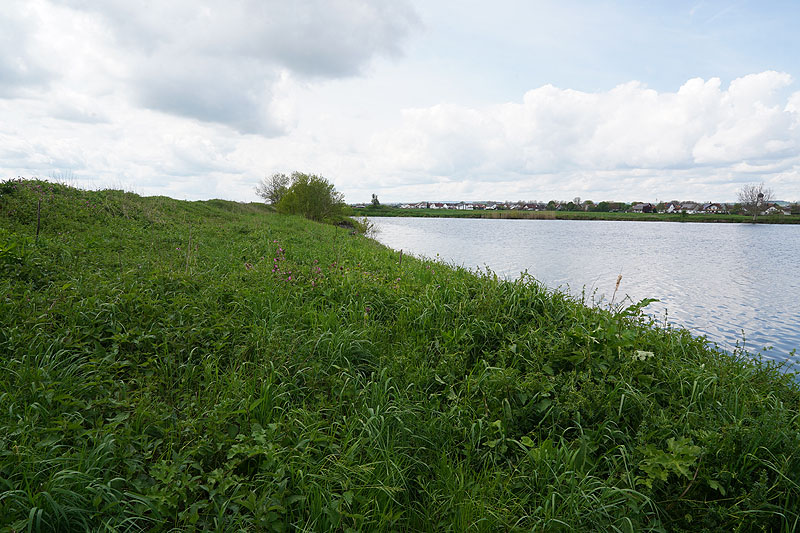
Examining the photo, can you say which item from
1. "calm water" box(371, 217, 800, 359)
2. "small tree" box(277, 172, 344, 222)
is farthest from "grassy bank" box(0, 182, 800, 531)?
"small tree" box(277, 172, 344, 222)

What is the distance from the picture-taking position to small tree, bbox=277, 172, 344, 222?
34.4 metres

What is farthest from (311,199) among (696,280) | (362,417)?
(362,417)

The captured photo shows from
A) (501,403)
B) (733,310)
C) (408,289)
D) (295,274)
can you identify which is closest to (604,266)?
(733,310)

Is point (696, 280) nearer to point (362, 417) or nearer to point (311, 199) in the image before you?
point (362, 417)

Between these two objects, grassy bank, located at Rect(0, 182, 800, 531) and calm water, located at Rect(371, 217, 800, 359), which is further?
calm water, located at Rect(371, 217, 800, 359)

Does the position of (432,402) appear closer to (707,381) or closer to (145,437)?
(145,437)

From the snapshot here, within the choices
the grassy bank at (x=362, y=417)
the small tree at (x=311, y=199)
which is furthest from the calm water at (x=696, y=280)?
the small tree at (x=311, y=199)

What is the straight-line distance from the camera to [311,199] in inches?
1357

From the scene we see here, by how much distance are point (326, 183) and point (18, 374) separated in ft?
110

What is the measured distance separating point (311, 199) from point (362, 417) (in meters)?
32.8

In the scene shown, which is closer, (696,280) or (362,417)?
(362,417)

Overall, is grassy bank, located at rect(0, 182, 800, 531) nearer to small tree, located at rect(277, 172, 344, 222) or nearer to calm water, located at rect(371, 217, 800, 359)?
calm water, located at rect(371, 217, 800, 359)

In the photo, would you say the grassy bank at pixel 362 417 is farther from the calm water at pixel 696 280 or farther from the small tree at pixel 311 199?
the small tree at pixel 311 199

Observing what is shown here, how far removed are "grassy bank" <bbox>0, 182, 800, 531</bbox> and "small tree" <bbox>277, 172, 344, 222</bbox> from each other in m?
29.2
